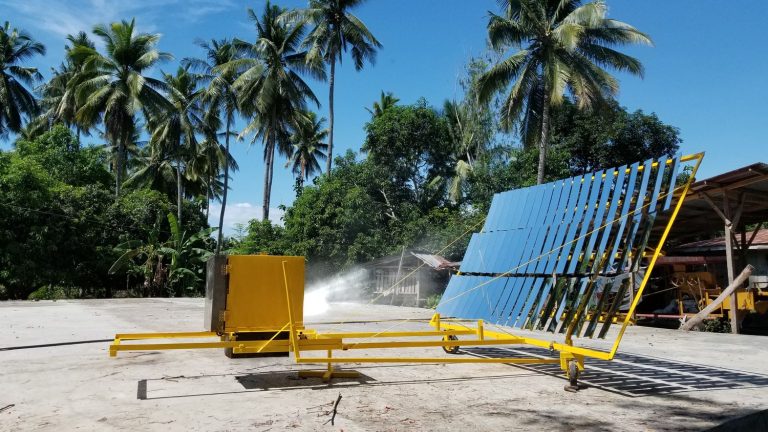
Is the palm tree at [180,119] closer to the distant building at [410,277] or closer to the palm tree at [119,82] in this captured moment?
the palm tree at [119,82]

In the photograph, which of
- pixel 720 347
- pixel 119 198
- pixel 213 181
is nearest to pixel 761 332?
pixel 720 347

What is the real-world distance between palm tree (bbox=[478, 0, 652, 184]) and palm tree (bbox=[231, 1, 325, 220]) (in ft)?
43.7

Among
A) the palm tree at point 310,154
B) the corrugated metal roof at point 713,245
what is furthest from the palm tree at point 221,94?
the corrugated metal roof at point 713,245

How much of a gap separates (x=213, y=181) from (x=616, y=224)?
47.5 m

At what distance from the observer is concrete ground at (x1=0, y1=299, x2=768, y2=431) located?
4.75m

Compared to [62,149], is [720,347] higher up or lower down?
lower down

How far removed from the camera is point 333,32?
109ft

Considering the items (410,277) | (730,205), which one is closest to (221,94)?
(410,277)

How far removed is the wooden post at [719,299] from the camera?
1274cm

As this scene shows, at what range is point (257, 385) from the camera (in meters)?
6.19

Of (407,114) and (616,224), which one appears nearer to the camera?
(616,224)

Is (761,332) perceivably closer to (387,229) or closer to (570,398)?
(570,398)

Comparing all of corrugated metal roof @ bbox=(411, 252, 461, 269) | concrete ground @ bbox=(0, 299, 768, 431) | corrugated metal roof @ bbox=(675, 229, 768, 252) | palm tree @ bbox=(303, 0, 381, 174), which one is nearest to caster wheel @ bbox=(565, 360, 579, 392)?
concrete ground @ bbox=(0, 299, 768, 431)

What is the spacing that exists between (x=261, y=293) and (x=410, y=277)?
20.8m
